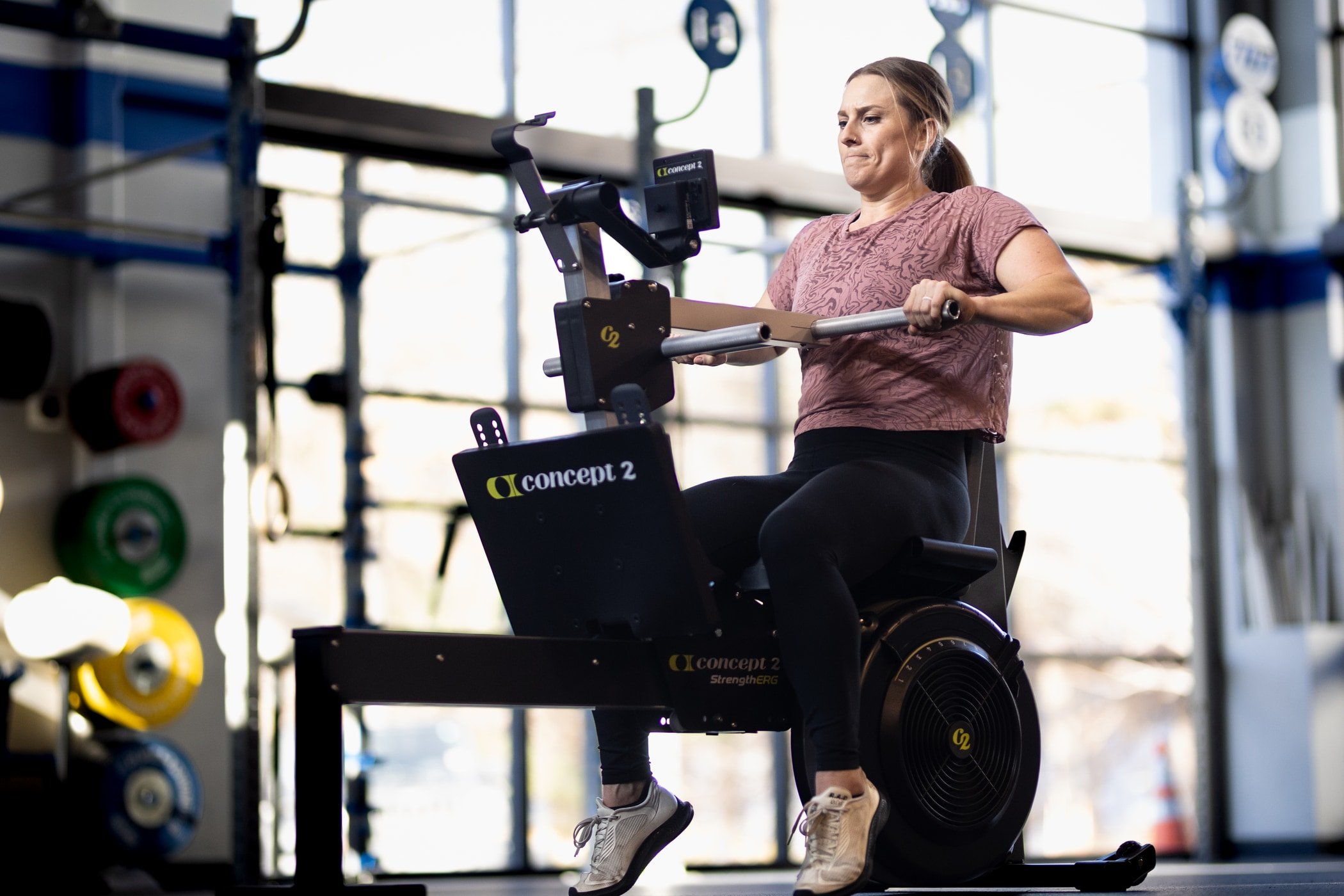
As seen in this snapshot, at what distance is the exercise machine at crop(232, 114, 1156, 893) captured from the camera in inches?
86.4

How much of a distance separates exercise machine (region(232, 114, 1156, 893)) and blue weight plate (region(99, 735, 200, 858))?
3.11 metres

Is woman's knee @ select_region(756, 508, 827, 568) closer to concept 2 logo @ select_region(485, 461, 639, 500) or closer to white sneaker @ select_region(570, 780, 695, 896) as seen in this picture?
concept 2 logo @ select_region(485, 461, 639, 500)

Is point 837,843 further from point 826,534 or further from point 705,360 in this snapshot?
point 705,360

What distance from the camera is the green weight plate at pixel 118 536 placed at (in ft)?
18.2

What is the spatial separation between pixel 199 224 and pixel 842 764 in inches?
176

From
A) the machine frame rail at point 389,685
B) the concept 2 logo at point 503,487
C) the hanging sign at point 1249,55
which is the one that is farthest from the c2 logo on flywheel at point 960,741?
the hanging sign at point 1249,55

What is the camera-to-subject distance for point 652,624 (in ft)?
7.89

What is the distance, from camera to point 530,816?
22.2 feet

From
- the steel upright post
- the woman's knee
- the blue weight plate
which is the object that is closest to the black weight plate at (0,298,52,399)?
the steel upright post

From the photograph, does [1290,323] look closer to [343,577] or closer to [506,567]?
[343,577]

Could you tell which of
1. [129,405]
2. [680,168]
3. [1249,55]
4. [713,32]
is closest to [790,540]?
[680,168]

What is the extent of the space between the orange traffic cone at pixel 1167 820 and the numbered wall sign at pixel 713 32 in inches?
187

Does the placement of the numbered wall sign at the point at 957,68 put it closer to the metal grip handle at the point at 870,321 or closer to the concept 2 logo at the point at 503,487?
the metal grip handle at the point at 870,321

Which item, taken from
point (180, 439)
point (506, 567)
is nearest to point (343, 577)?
point (180, 439)
